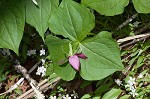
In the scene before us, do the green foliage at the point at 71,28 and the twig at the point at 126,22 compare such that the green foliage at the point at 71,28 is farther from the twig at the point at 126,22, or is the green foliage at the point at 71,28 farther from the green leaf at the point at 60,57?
the twig at the point at 126,22

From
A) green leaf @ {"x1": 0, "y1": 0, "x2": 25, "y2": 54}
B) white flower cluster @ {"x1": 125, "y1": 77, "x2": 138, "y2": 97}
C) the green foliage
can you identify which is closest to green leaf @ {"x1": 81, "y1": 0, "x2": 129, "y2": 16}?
the green foliage

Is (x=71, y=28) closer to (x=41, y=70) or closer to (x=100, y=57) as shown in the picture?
(x=100, y=57)

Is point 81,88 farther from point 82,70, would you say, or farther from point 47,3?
point 47,3

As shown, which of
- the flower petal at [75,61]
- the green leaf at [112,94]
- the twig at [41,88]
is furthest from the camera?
the twig at [41,88]

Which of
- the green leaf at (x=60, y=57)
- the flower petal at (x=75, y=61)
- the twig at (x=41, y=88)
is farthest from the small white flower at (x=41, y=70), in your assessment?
the flower petal at (x=75, y=61)

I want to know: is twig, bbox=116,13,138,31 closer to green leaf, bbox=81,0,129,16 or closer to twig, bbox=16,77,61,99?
green leaf, bbox=81,0,129,16

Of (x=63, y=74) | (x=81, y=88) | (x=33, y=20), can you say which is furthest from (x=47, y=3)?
(x=81, y=88)

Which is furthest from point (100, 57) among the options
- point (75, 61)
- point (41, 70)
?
point (41, 70)
